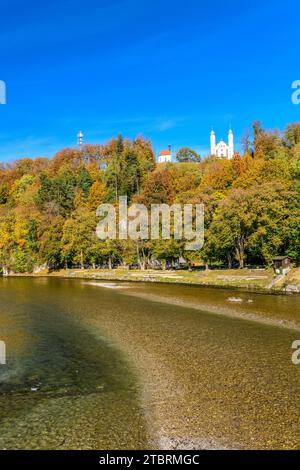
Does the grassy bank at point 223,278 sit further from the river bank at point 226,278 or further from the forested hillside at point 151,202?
the forested hillside at point 151,202

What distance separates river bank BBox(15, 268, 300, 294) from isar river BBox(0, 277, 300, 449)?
1565cm

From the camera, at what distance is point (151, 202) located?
339ft

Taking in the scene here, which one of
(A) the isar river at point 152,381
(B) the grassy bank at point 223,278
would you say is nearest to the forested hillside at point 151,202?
(B) the grassy bank at point 223,278

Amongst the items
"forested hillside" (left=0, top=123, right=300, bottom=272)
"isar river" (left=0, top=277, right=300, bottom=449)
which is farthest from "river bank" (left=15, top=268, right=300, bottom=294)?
"isar river" (left=0, top=277, right=300, bottom=449)

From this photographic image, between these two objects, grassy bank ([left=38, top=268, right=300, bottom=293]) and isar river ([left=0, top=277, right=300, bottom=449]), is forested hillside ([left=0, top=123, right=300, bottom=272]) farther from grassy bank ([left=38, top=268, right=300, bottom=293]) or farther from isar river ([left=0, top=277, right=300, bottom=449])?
isar river ([left=0, top=277, right=300, bottom=449])

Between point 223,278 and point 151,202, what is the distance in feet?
146

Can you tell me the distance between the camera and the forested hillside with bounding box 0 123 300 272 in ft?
222

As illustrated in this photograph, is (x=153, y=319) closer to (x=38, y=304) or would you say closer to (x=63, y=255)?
(x=38, y=304)

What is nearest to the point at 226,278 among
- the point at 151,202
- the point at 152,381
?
the point at 151,202

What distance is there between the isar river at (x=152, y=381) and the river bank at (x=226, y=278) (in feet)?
51.3

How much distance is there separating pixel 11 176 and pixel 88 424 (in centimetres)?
18826

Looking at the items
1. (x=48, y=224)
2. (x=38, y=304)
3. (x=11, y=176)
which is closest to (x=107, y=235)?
(x=48, y=224)

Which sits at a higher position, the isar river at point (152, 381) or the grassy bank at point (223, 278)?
the grassy bank at point (223, 278)

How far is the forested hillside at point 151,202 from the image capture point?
2665 inches
